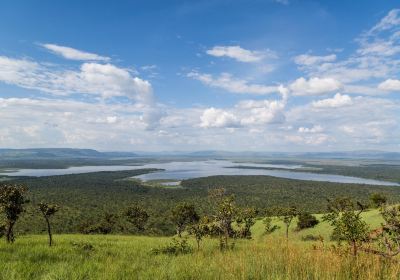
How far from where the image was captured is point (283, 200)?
138 metres

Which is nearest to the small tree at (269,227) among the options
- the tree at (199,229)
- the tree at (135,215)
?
the tree at (135,215)

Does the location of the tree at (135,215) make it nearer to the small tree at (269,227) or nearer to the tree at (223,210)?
the small tree at (269,227)

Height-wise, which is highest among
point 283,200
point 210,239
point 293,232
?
point 210,239

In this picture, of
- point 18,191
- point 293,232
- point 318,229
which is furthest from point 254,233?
point 18,191

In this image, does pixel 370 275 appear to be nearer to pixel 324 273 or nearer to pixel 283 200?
pixel 324 273

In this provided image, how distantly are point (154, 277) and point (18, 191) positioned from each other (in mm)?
15167

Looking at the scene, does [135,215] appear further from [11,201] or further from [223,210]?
[223,210]

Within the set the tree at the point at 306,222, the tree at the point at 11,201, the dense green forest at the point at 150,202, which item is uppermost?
the tree at the point at 11,201

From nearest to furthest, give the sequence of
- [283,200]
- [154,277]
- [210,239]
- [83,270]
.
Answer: [154,277] < [83,270] < [210,239] < [283,200]

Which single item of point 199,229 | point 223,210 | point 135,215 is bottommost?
point 135,215

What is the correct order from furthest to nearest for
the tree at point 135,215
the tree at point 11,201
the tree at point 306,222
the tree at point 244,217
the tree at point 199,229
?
the tree at point 135,215, the tree at point 306,222, the tree at point 11,201, the tree at point 244,217, the tree at point 199,229

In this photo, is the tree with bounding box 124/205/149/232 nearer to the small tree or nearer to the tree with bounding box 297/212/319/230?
the small tree

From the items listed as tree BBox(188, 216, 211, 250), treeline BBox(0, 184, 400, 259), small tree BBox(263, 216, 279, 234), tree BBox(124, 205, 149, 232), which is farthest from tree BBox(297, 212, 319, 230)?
tree BBox(188, 216, 211, 250)

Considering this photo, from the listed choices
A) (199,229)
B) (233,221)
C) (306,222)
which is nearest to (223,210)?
(199,229)
